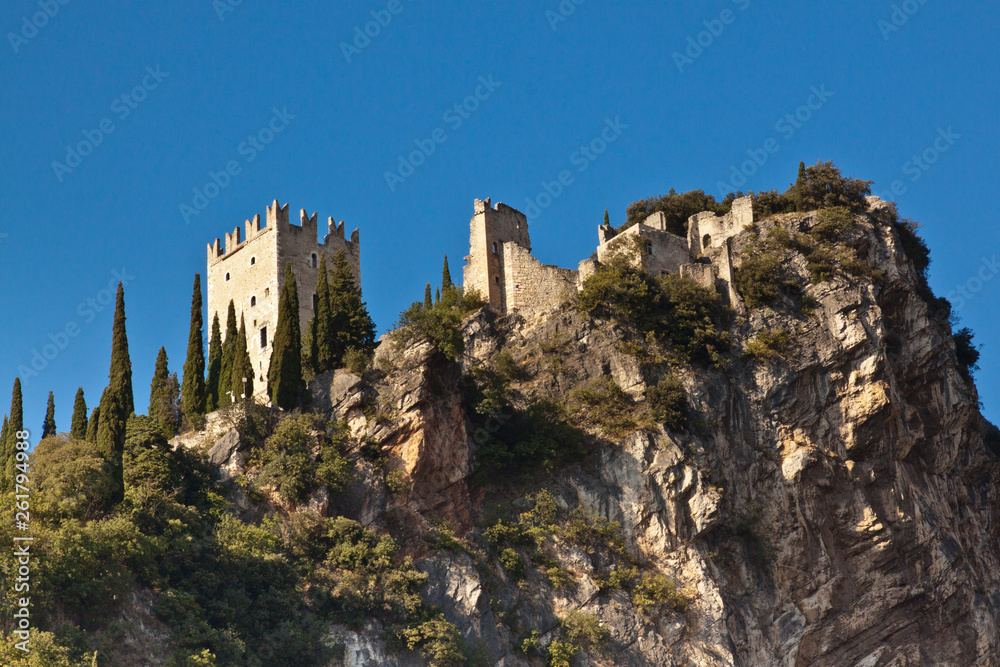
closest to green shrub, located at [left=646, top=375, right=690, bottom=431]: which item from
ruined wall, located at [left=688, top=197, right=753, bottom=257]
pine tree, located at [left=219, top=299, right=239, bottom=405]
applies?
ruined wall, located at [left=688, top=197, right=753, bottom=257]

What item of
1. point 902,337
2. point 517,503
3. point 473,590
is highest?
point 902,337

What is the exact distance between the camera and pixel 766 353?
50.0 metres

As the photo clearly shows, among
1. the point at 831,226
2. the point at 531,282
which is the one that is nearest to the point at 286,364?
the point at 531,282

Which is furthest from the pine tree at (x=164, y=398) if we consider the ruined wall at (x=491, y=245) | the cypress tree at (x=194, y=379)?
the ruined wall at (x=491, y=245)

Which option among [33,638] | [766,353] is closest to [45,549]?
[33,638]

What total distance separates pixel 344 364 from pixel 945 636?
2602 centimetres

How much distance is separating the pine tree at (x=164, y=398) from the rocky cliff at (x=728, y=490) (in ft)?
22.2

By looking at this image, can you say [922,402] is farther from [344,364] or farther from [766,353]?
[344,364]

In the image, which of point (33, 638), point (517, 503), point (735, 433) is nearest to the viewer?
point (33, 638)

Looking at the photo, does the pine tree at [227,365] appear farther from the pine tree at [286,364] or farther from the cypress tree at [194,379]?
the pine tree at [286,364]

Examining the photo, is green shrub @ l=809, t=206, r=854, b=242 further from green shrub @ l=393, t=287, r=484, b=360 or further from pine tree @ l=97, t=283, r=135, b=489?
pine tree @ l=97, t=283, r=135, b=489

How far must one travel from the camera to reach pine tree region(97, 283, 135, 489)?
39.6 meters

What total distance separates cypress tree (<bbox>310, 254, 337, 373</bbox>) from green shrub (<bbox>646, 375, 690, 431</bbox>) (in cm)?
1209

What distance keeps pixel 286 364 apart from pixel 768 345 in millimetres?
19116
